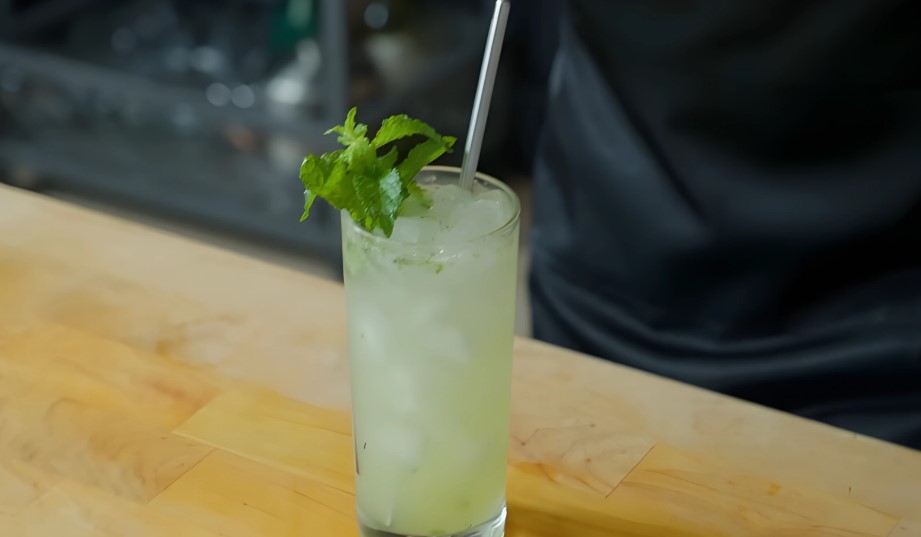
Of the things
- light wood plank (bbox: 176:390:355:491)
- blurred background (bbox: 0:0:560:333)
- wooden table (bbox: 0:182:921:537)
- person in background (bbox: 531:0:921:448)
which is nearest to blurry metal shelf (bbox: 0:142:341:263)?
blurred background (bbox: 0:0:560:333)

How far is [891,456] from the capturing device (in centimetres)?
75

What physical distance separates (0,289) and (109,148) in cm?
176

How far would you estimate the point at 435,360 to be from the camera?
24.2 inches

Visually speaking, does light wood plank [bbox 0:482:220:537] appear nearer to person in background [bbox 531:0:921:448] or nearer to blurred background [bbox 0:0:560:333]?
person in background [bbox 531:0:921:448]

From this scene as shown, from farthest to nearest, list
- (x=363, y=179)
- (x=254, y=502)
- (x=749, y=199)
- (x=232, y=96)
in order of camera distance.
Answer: (x=232, y=96), (x=749, y=199), (x=254, y=502), (x=363, y=179)

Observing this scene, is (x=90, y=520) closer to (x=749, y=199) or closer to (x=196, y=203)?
(x=749, y=199)

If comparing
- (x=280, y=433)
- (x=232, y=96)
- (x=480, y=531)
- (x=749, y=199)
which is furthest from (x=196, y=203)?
(x=480, y=531)

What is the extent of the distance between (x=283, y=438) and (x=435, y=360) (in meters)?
0.19

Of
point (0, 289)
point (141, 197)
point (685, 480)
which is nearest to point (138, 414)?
point (0, 289)

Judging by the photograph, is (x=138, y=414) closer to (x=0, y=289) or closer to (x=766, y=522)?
(x=0, y=289)

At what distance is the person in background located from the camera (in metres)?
1.05

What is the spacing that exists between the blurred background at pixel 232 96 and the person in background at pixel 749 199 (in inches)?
37.9

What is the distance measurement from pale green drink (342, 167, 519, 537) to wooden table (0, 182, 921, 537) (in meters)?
0.05

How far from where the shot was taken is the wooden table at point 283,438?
2.27ft
